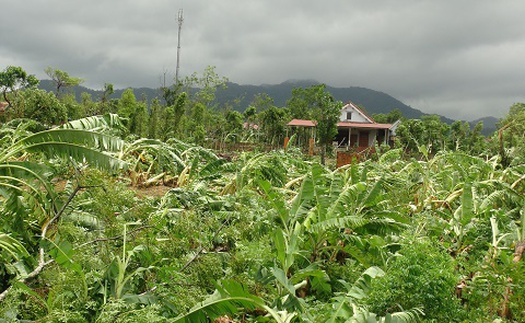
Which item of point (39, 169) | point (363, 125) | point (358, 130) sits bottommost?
point (358, 130)

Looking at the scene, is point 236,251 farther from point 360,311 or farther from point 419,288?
point 419,288

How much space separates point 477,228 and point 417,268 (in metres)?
2.38

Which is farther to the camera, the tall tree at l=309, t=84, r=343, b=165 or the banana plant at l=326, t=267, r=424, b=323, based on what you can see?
the tall tree at l=309, t=84, r=343, b=165

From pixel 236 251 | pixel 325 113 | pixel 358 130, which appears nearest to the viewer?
pixel 236 251

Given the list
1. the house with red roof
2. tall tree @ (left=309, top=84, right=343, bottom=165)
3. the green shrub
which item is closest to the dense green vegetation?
the green shrub

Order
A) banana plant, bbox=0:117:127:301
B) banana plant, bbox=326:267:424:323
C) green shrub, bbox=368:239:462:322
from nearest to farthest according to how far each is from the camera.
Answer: banana plant, bbox=326:267:424:323
green shrub, bbox=368:239:462:322
banana plant, bbox=0:117:127:301

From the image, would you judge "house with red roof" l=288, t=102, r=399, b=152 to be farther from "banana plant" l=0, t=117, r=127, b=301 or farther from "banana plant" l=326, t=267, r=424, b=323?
"banana plant" l=326, t=267, r=424, b=323

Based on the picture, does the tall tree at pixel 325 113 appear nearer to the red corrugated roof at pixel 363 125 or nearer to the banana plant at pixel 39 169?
the red corrugated roof at pixel 363 125

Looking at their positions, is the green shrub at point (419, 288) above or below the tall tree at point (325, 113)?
below

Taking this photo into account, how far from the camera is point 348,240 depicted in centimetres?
395

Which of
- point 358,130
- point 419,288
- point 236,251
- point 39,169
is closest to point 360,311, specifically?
point 419,288

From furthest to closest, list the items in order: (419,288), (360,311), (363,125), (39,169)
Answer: (363,125) < (39,169) < (419,288) < (360,311)

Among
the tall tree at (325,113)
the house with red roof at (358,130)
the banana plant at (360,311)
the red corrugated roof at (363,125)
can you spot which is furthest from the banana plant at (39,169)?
the house with red roof at (358,130)

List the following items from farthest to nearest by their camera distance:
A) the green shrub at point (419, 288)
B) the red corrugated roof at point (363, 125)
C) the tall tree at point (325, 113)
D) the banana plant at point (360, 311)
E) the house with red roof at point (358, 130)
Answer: the house with red roof at point (358, 130), the red corrugated roof at point (363, 125), the tall tree at point (325, 113), the green shrub at point (419, 288), the banana plant at point (360, 311)
